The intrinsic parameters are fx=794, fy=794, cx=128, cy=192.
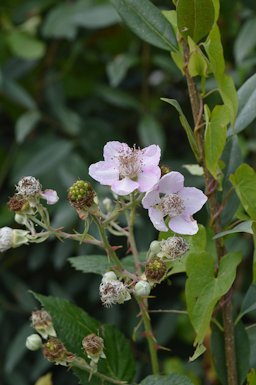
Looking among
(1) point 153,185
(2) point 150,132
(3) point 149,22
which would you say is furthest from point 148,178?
(2) point 150,132

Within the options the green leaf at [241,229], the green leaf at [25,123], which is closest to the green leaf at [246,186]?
the green leaf at [241,229]

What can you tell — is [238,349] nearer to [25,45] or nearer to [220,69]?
[220,69]

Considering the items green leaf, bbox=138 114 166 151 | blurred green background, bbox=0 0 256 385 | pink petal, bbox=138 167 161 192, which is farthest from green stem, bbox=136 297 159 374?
green leaf, bbox=138 114 166 151

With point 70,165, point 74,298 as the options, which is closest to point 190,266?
point 70,165

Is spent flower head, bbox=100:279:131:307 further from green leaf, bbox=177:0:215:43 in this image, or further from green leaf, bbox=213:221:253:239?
green leaf, bbox=177:0:215:43

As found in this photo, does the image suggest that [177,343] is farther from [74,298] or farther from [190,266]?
[190,266]

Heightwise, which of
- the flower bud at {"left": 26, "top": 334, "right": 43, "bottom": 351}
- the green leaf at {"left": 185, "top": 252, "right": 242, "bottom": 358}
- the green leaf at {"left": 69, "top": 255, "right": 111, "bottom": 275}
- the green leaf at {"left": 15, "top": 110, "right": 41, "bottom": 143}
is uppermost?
the green leaf at {"left": 185, "top": 252, "right": 242, "bottom": 358}
